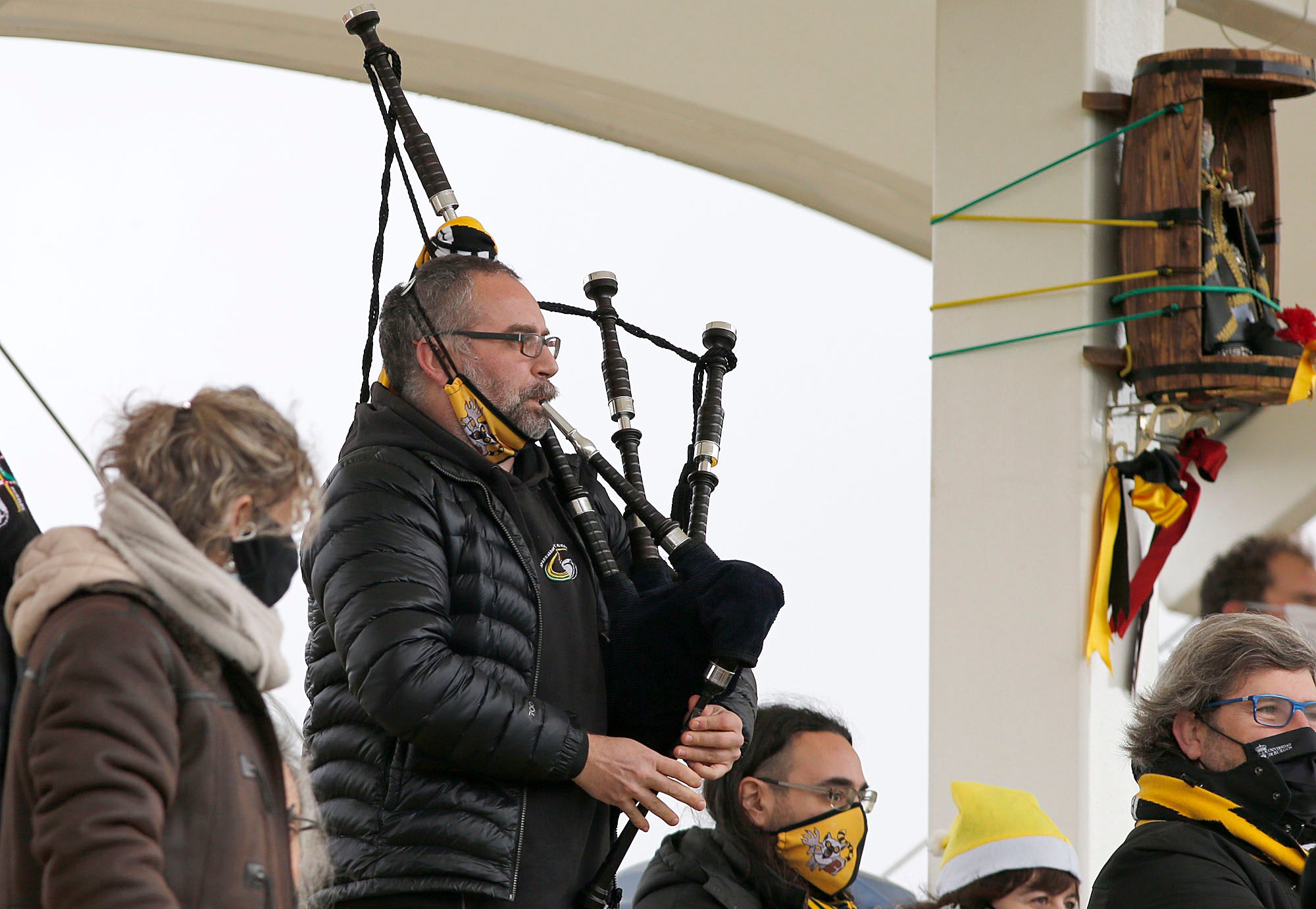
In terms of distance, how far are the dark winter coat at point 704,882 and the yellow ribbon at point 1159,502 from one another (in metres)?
1.14

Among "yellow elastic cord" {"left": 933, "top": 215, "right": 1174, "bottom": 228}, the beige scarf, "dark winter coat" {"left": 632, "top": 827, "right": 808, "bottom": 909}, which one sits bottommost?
"dark winter coat" {"left": 632, "top": 827, "right": 808, "bottom": 909}

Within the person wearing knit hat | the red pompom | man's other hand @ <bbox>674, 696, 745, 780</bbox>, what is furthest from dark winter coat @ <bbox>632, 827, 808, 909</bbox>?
the red pompom

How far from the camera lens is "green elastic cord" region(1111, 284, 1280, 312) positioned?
331cm

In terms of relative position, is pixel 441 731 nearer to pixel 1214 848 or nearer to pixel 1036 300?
pixel 1214 848

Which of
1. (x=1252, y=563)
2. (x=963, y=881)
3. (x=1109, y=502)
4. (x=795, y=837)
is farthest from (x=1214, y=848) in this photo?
(x=1252, y=563)

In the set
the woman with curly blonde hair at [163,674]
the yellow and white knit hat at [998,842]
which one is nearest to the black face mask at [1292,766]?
the yellow and white knit hat at [998,842]

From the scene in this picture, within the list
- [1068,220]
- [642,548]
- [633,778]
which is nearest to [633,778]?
[633,778]

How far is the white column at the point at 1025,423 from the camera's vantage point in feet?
11.1

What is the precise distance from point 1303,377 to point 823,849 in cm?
145

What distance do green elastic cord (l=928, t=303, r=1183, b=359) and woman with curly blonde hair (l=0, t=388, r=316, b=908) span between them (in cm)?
212

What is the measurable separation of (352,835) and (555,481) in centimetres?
67

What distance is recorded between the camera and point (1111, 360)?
3.41 m

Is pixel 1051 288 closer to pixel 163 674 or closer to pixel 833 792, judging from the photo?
pixel 833 792

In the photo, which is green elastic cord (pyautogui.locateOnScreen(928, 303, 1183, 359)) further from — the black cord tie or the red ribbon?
the black cord tie
